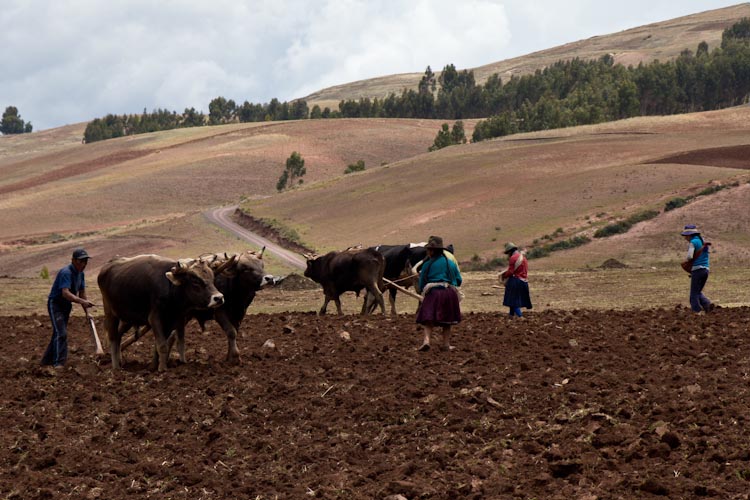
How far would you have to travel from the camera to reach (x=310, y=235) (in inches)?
2411

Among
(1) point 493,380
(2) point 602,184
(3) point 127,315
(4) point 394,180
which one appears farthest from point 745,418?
(4) point 394,180

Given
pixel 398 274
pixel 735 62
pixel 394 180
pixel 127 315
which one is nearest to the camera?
pixel 127 315

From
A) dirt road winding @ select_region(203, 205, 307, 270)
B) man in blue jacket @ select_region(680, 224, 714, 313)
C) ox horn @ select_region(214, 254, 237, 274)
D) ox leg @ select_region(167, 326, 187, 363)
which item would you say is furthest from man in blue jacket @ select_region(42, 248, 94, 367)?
dirt road winding @ select_region(203, 205, 307, 270)

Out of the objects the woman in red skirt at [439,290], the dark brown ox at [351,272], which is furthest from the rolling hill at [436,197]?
the woman in red skirt at [439,290]

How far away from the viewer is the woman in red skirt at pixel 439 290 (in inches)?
647

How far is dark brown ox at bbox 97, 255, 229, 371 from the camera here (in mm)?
15797

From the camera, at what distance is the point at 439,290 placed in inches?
648

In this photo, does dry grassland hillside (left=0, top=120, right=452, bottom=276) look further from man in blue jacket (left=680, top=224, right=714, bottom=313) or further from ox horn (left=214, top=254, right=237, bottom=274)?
ox horn (left=214, top=254, right=237, bottom=274)

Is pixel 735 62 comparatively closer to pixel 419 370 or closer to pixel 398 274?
pixel 398 274

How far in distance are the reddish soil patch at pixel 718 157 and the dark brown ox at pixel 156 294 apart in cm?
4889

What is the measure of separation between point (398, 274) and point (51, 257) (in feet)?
124

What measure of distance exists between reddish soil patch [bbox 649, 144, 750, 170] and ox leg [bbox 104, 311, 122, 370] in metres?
48.9

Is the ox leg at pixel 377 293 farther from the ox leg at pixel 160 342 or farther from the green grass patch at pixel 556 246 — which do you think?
the green grass patch at pixel 556 246

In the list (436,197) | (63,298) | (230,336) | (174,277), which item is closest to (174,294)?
(174,277)
